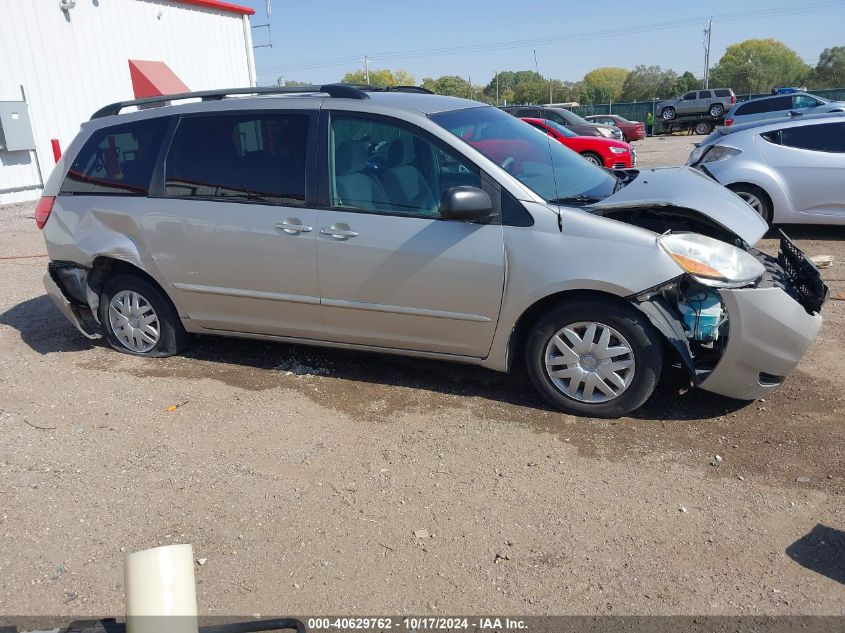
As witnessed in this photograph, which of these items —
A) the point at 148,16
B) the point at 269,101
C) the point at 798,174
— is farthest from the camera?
the point at 148,16

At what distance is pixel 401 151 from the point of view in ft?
14.2

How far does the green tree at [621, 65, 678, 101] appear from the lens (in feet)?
252

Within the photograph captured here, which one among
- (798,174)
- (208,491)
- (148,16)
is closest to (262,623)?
(208,491)

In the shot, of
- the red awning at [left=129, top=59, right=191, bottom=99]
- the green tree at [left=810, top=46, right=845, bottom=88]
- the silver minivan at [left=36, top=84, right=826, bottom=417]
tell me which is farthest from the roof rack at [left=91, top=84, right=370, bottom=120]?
the green tree at [left=810, top=46, right=845, bottom=88]

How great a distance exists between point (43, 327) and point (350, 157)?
12.3ft

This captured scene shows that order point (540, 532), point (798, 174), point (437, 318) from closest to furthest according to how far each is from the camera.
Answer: point (540, 532) → point (437, 318) → point (798, 174)

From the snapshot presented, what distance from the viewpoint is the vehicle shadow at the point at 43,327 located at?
→ 5914 mm

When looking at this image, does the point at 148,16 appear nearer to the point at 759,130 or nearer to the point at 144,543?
the point at 759,130

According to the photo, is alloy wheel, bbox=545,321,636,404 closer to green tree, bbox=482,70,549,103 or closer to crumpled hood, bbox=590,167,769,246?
crumpled hood, bbox=590,167,769,246

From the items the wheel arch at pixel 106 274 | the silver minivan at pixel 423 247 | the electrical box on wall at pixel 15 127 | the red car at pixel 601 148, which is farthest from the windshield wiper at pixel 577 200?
the electrical box on wall at pixel 15 127

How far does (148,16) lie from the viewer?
18.4m

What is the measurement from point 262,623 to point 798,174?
8.17m

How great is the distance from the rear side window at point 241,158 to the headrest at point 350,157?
239mm

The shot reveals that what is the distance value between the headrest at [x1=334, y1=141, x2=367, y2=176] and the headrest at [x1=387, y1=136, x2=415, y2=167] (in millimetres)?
191
